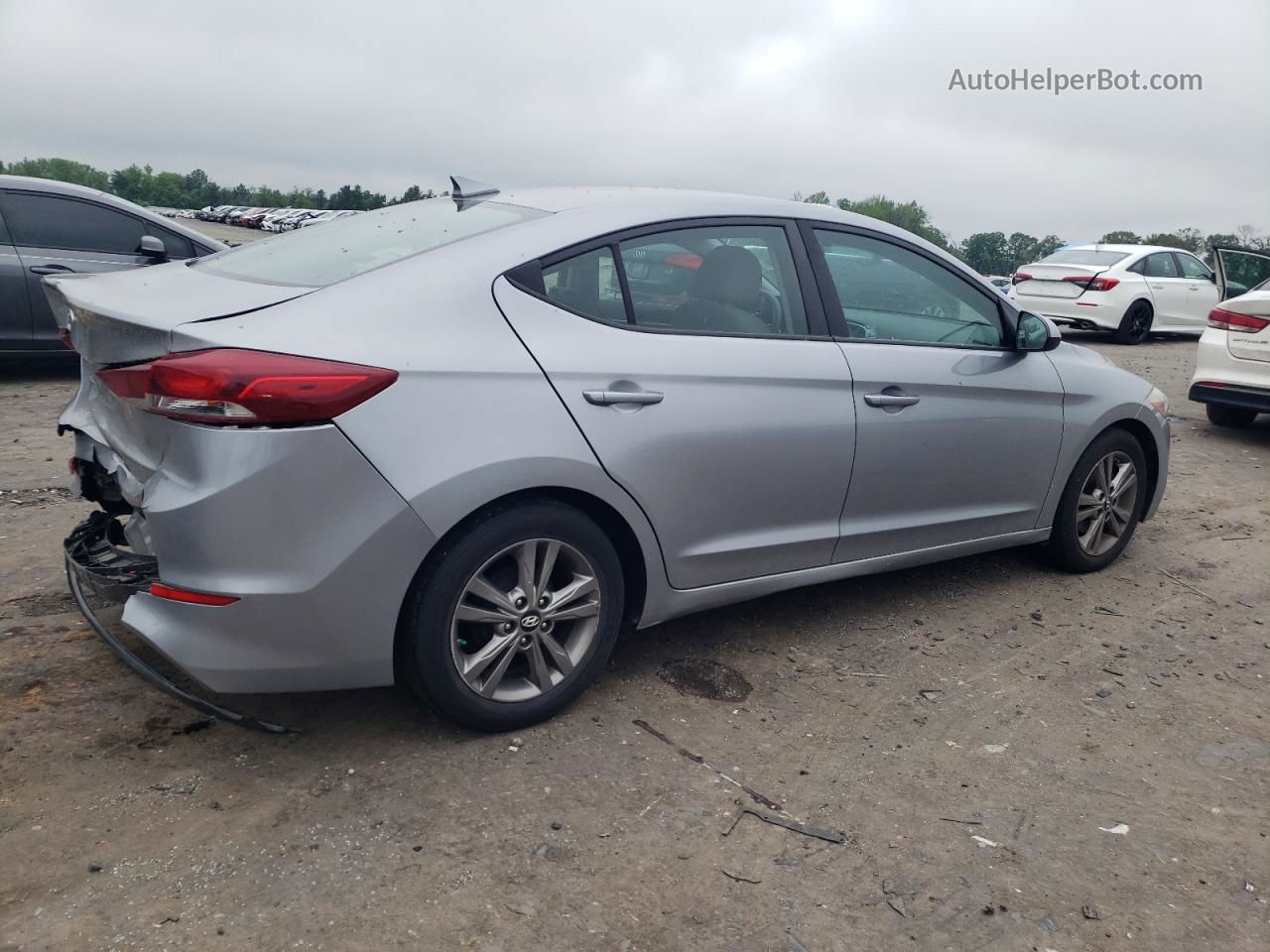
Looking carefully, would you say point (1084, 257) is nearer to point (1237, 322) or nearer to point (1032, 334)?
point (1237, 322)

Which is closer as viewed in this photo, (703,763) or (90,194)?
(703,763)

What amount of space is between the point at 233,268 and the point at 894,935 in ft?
8.88

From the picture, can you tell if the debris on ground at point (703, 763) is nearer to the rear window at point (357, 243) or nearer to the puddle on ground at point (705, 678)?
the puddle on ground at point (705, 678)

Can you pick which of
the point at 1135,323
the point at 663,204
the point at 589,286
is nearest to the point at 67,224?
the point at 663,204

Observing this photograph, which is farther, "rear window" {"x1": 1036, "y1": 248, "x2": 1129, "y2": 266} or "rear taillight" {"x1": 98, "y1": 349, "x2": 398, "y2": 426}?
"rear window" {"x1": 1036, "y1": 248, "x2": 1129, "y2": 266}

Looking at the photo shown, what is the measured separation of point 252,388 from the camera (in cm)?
266

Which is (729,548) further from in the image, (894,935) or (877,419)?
(894,935)

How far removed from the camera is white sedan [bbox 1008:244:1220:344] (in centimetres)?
1526

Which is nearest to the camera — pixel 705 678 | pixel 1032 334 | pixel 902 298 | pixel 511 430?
pixel 511 430

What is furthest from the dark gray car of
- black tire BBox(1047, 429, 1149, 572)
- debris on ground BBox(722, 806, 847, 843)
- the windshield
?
the windshield

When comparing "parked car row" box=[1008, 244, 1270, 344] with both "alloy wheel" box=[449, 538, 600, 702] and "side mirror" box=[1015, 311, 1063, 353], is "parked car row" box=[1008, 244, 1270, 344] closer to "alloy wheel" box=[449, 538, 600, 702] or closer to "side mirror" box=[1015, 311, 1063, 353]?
"side mirror" box=[1015, 311, 1063, 353]

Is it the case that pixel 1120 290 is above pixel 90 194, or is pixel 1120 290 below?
below

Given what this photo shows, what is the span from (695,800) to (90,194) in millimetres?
7649

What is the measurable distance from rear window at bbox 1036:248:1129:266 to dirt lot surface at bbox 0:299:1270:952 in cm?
1252
